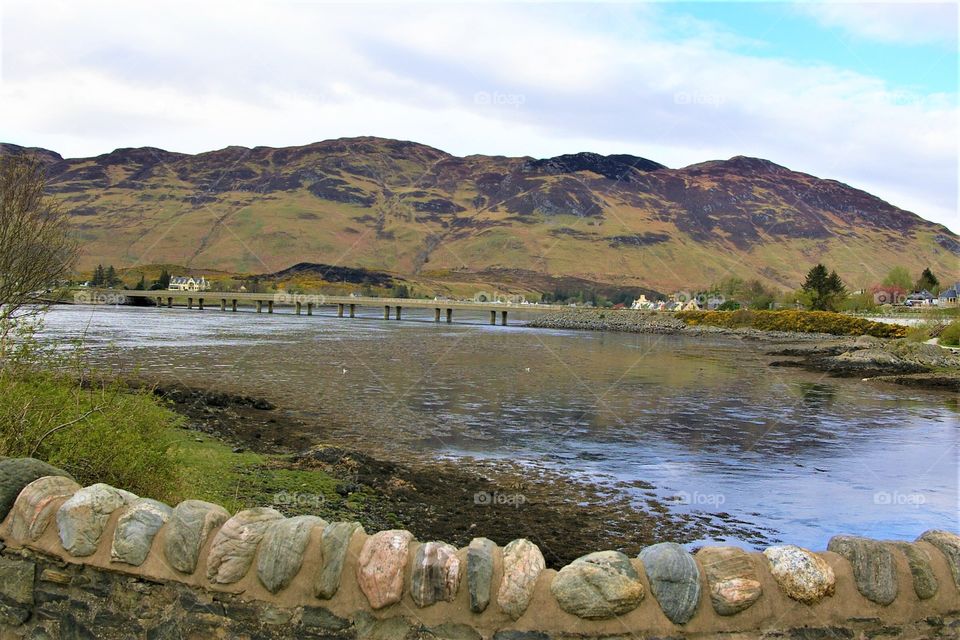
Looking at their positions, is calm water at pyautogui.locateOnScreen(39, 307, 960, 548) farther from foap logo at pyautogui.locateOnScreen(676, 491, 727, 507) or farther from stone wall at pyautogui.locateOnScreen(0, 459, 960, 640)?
stone wall at pyautogui.locateOnScreen(0, 459, 960, 640)

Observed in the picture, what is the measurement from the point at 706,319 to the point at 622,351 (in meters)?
71.4

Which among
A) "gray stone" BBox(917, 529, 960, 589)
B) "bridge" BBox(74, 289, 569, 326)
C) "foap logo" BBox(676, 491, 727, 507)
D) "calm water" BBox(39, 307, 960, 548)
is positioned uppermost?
"gray stone" BBox(917, 529, 960, 589)

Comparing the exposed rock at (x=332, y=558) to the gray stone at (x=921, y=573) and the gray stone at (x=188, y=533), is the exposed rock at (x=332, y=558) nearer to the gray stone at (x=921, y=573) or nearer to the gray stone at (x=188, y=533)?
the gray stone at (x=188, y=533)

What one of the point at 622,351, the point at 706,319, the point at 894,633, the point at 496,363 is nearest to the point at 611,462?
the point at 894,633

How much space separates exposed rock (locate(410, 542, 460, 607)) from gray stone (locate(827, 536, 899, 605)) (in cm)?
318

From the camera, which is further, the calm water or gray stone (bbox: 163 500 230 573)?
the calm water

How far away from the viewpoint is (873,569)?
18.5 ft

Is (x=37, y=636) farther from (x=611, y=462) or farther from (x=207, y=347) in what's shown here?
(x=207, y=347)

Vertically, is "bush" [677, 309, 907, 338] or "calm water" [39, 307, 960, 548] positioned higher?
"bush" [677, 309, 907, 338]

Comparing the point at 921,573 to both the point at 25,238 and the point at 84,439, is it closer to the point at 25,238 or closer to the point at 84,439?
the point at 84,439

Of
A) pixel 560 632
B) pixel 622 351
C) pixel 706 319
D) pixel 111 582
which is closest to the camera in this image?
pixel 560 632

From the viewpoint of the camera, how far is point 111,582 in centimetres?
580

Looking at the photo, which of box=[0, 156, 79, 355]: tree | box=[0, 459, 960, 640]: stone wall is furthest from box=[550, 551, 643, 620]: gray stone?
box=[0, 156, 79, 355]: tree

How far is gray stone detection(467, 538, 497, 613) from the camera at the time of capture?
532 centimetres
